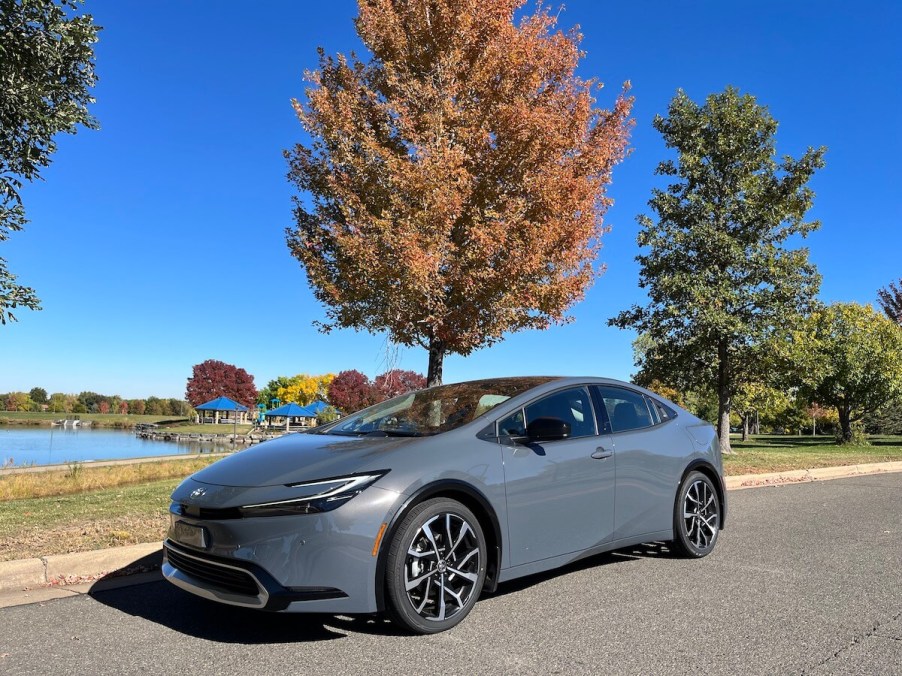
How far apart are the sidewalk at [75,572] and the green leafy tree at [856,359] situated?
3003cm

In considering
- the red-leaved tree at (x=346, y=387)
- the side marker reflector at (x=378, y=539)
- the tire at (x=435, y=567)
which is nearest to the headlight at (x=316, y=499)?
the side marker reflector at (x=378, y=539)

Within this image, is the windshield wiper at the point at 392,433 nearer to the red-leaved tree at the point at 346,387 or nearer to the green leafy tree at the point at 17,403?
the red-leaved tree at the point at 346,387

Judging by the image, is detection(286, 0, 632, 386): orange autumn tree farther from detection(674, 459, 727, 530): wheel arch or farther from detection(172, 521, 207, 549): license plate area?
detection(172, 521, 207, 549): license plate area

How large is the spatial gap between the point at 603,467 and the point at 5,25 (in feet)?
25.3

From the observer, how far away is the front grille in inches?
132

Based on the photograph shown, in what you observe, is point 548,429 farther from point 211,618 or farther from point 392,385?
point 392,385

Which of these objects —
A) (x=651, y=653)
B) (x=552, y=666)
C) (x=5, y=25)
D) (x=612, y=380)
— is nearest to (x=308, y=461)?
(x=552, y=666)

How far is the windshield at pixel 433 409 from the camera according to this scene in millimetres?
4262

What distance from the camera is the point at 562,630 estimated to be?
3.69 metres

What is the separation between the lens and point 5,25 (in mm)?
7152

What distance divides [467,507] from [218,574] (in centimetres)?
140

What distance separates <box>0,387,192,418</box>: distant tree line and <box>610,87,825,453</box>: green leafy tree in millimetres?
118131

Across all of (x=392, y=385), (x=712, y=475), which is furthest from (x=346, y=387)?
(x=712, y=475)

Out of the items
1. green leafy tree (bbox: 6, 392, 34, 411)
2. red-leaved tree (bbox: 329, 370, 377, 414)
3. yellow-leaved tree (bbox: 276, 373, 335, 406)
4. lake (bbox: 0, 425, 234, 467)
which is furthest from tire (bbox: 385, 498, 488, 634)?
green leafy tree (bbox: 6, 392, 34, 411)
